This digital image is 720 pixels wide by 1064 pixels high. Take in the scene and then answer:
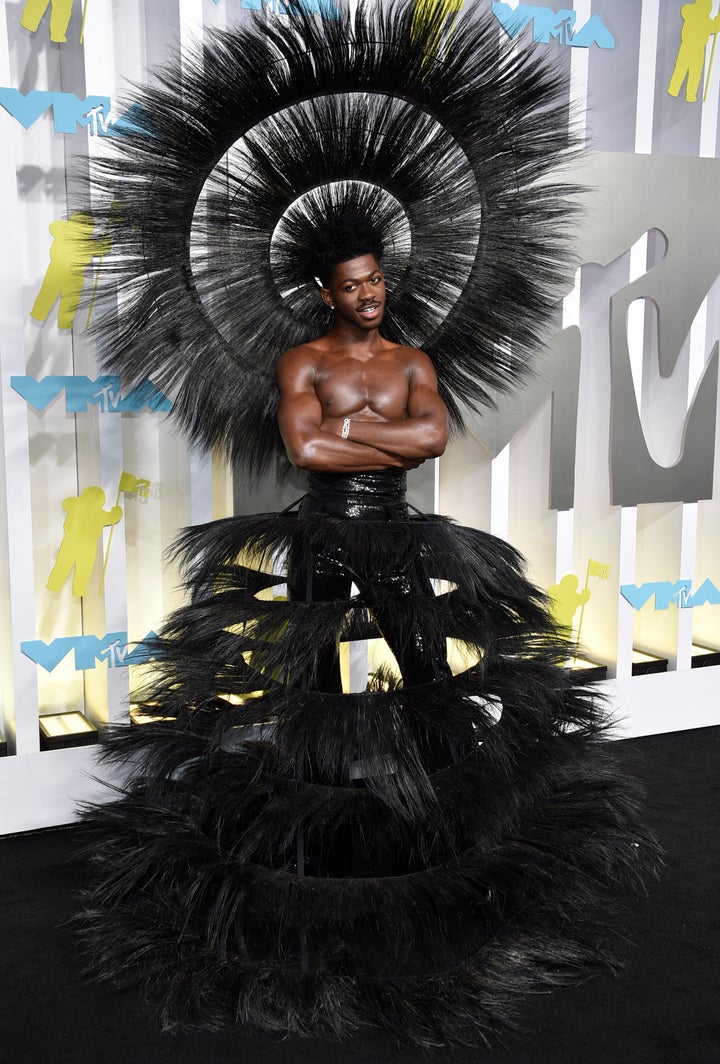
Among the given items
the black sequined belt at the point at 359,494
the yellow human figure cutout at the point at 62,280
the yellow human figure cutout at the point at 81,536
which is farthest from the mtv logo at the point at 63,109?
the black sequined belt at the point at 359,494

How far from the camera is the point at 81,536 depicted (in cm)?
344

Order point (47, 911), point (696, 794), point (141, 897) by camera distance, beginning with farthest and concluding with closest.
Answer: point (696, 794) → point (47, 911) → point (141, 897)

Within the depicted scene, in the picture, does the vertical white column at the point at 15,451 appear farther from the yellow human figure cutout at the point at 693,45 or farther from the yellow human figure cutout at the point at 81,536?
the yellow human figure cutout at the point at 693,45

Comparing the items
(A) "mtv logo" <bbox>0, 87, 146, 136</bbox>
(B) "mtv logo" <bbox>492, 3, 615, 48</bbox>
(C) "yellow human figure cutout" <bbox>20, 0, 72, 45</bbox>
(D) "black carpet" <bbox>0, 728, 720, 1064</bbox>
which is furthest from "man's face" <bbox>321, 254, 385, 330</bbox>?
(D) "black carpet" <bbox>0, 728, 720, 1064</bbox>

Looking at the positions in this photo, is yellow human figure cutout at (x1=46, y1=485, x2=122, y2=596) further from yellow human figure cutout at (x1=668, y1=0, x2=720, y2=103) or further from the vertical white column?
yellow human figure cutout at (x1=668, y1=0, x2=720, y2=103)

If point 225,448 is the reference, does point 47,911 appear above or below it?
below

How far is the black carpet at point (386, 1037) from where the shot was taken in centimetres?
221

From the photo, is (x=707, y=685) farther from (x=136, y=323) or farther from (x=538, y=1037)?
(x=136, y=323)

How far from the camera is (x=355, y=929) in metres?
2.54

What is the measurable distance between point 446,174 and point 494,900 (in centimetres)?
183

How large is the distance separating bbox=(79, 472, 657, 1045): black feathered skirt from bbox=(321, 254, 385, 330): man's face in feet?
1.37

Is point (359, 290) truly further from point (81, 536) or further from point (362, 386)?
point (81, 536)

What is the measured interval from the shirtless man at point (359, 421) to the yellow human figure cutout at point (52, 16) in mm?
1267

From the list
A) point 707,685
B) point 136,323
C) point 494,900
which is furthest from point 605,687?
point 136,323
